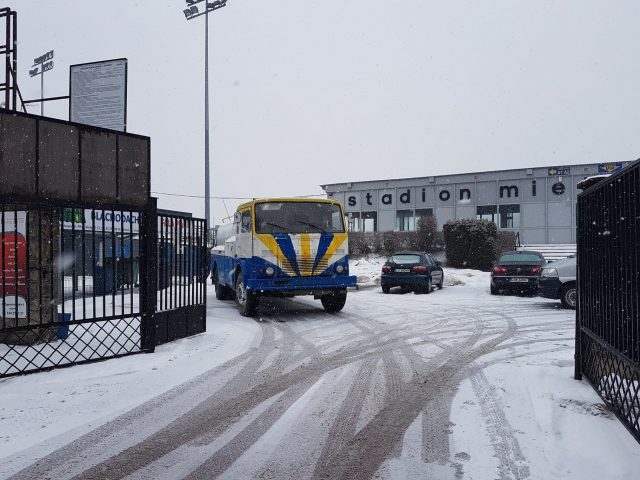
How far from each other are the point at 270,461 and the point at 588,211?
4030 millimetres

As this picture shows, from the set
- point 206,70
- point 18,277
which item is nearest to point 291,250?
point 18,277

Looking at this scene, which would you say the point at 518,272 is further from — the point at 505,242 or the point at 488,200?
the point at 488,200

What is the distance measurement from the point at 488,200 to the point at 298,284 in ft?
96.9

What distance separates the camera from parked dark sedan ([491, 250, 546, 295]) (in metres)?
15.5

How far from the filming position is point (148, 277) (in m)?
7.18

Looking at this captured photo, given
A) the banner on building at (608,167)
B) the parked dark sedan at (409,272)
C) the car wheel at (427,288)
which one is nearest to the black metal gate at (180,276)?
the parked dark sedan at (409,272)

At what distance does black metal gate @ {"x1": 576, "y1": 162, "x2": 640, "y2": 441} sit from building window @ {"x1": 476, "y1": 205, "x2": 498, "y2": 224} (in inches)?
1295

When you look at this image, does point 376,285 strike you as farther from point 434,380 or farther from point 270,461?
point 270,461

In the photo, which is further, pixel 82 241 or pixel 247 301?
pixel 247 301

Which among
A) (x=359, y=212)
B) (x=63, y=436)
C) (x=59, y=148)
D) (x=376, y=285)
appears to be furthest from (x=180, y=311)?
(x=359, y=212)

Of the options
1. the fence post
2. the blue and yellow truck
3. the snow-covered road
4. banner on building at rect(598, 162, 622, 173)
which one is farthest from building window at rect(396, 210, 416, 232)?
the fence post

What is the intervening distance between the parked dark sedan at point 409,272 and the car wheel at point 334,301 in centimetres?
517

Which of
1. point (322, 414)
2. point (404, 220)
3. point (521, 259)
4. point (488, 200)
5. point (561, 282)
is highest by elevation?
point (488, 200)

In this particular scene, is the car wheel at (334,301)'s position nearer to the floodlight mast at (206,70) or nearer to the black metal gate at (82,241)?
A: the black metal gate at (82,241)
